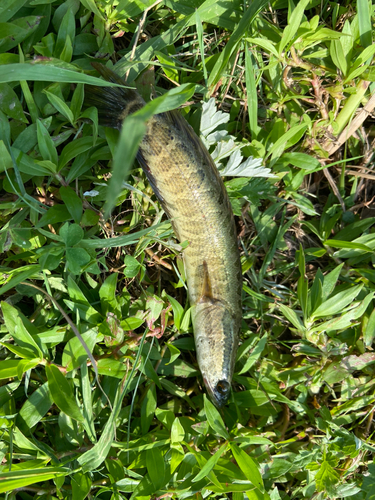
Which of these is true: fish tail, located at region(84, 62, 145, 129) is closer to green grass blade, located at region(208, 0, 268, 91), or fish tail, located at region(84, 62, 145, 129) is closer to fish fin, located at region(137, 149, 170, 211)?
fish fin, located at region(137, 149, 170, 211)

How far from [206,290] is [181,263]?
0.94 ft

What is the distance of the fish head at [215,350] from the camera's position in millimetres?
2951

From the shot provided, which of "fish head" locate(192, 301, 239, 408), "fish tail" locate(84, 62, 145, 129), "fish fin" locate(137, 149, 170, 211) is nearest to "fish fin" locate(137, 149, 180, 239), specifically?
"fish fin" locate(137, 149, 170, 211)

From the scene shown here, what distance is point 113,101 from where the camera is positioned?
256cm

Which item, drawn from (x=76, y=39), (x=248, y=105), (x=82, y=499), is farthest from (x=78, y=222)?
(x=82, y=499)

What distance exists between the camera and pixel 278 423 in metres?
3.20

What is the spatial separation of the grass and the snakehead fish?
0.14 meters

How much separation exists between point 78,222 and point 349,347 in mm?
2376

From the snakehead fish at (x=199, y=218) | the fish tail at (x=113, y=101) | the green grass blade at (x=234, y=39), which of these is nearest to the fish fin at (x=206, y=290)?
the snakehead fish at (x=199, y=218)

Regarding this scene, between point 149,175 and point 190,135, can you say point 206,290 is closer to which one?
point 149,175

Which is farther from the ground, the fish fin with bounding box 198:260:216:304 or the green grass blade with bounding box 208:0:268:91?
the green grass blade with bounding box 208:0:268:91

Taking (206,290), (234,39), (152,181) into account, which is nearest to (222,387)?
(206,290)

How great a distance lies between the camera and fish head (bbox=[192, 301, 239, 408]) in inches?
116

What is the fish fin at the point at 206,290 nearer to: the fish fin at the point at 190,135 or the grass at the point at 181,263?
the grass at the point at 181,263
